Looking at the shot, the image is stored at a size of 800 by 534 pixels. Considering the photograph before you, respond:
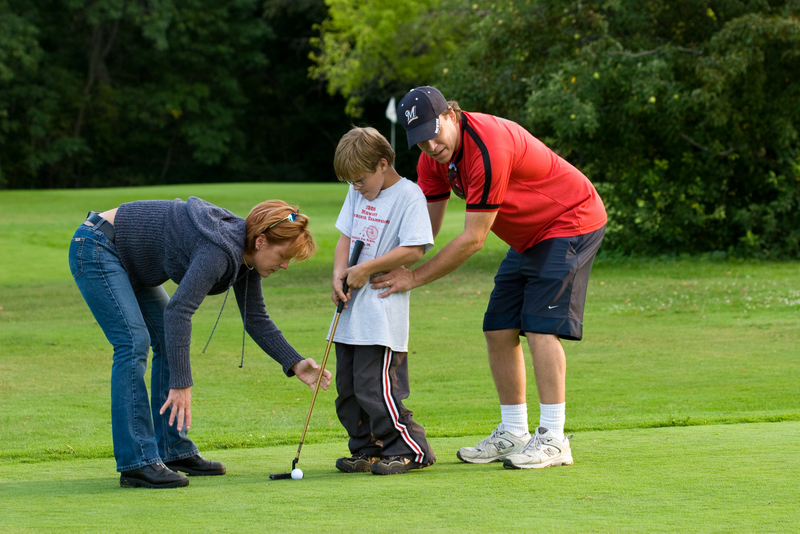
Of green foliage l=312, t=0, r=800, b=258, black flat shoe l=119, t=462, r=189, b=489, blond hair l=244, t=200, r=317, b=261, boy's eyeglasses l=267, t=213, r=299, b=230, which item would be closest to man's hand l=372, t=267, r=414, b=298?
blond hair l=244, t=200, r=317, b=261

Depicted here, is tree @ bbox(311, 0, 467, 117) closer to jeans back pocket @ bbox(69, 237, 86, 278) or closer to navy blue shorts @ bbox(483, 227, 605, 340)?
navy blue shorts @ bbox(483, 227, 605, 340)

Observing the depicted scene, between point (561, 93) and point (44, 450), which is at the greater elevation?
point (561, 93)

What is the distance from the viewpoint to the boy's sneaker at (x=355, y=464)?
14.8 ft

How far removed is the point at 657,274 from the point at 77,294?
8.82 metres

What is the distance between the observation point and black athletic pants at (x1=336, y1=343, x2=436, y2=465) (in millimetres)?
4457

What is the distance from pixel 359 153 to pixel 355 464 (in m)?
1.47

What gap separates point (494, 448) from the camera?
15.8ft

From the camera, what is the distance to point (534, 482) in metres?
4.08

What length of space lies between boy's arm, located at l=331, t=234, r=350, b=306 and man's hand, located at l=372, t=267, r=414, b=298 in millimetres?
156

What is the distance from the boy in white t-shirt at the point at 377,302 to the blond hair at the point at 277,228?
1.11 feet

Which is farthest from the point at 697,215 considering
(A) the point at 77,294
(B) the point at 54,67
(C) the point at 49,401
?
(B) the point at 54,67

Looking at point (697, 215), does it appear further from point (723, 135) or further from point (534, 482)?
point (534, 482)

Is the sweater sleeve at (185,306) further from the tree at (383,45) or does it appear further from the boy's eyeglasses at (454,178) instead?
the tree at (383,45)

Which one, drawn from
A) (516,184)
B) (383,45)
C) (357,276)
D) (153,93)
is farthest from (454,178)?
(153,93)
